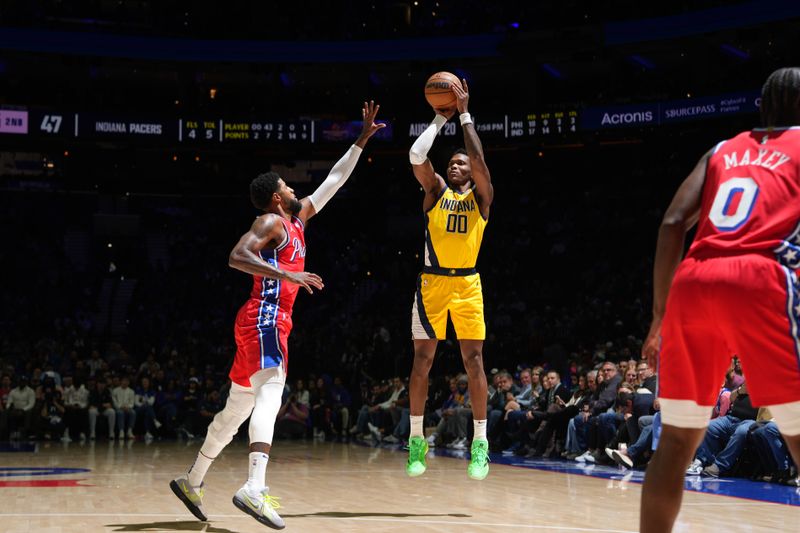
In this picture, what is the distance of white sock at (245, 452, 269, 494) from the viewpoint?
5.04 meters

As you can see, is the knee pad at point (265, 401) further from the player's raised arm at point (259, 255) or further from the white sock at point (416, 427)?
the white sock at point (416, 427)

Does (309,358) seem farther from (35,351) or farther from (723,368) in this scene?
(723,368)

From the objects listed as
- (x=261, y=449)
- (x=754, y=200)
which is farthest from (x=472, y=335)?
(x=754, y=200)

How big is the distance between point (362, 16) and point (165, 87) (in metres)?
6.56

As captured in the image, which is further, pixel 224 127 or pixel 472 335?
pixel 224 127

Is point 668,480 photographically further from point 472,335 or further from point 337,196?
point 337,196

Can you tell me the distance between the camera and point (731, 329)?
9.48 ft

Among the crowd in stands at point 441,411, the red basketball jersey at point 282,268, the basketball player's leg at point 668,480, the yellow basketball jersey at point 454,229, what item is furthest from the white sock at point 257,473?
the crowd in stands at point 441,411

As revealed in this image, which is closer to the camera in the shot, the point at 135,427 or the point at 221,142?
the point at 135,427

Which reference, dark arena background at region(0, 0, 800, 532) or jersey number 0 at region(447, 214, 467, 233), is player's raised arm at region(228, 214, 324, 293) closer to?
jersey number 0 at region(447, 214, 467, 233)

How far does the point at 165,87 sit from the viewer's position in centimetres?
2708

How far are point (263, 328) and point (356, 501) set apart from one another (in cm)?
190

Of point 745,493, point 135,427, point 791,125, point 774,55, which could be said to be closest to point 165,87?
point 135,427

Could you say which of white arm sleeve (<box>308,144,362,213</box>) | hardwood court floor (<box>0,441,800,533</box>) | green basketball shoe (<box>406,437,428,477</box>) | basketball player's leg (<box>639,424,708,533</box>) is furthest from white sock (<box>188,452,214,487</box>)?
basketball player's leg (<box>639,424,708,533</box>)
